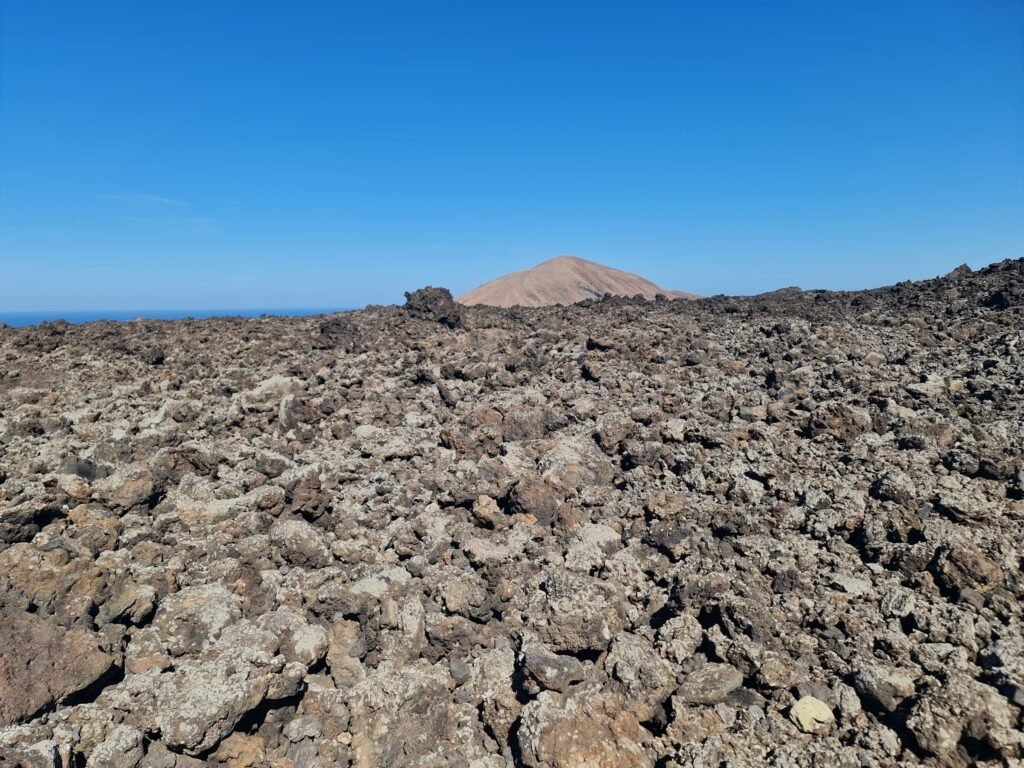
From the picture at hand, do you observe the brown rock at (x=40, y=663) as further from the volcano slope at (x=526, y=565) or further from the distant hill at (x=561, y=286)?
the distant hill at (x=561, y=286)

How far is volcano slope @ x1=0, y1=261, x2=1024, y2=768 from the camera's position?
150 inches

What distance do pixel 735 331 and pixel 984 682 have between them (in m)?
8.00

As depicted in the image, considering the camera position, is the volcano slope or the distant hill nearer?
Result: the volcano slope

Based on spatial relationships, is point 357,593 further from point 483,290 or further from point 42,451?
point 483,290

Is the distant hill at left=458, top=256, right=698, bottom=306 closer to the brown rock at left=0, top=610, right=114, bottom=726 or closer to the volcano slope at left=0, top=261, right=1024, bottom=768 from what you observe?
the volcano slope at left=0, top=261, right=1024, bottom=768

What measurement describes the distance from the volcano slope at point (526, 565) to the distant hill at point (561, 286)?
28.1m

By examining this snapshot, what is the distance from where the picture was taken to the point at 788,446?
6645mm

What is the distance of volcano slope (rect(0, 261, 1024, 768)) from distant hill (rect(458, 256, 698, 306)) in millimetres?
28079

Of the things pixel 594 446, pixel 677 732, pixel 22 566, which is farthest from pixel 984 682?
pixel 22 566

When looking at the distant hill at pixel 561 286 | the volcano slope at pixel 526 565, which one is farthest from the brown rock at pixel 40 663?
the distant hill at pixel 561 286

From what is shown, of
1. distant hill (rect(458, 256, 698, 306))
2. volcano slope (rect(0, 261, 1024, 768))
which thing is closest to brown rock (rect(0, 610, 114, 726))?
volcano slope (rect(0, 261, 1024, 768))

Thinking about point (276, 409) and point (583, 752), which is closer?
point (583, 752)

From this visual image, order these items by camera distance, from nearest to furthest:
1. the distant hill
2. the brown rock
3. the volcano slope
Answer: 1. the brown rock
2. the volcano slope
3. the distant hill

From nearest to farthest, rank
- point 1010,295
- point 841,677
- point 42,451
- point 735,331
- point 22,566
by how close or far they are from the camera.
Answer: point 841,677 → point 22,566 → point 42,451 → point 1010,295 → point 735,331
